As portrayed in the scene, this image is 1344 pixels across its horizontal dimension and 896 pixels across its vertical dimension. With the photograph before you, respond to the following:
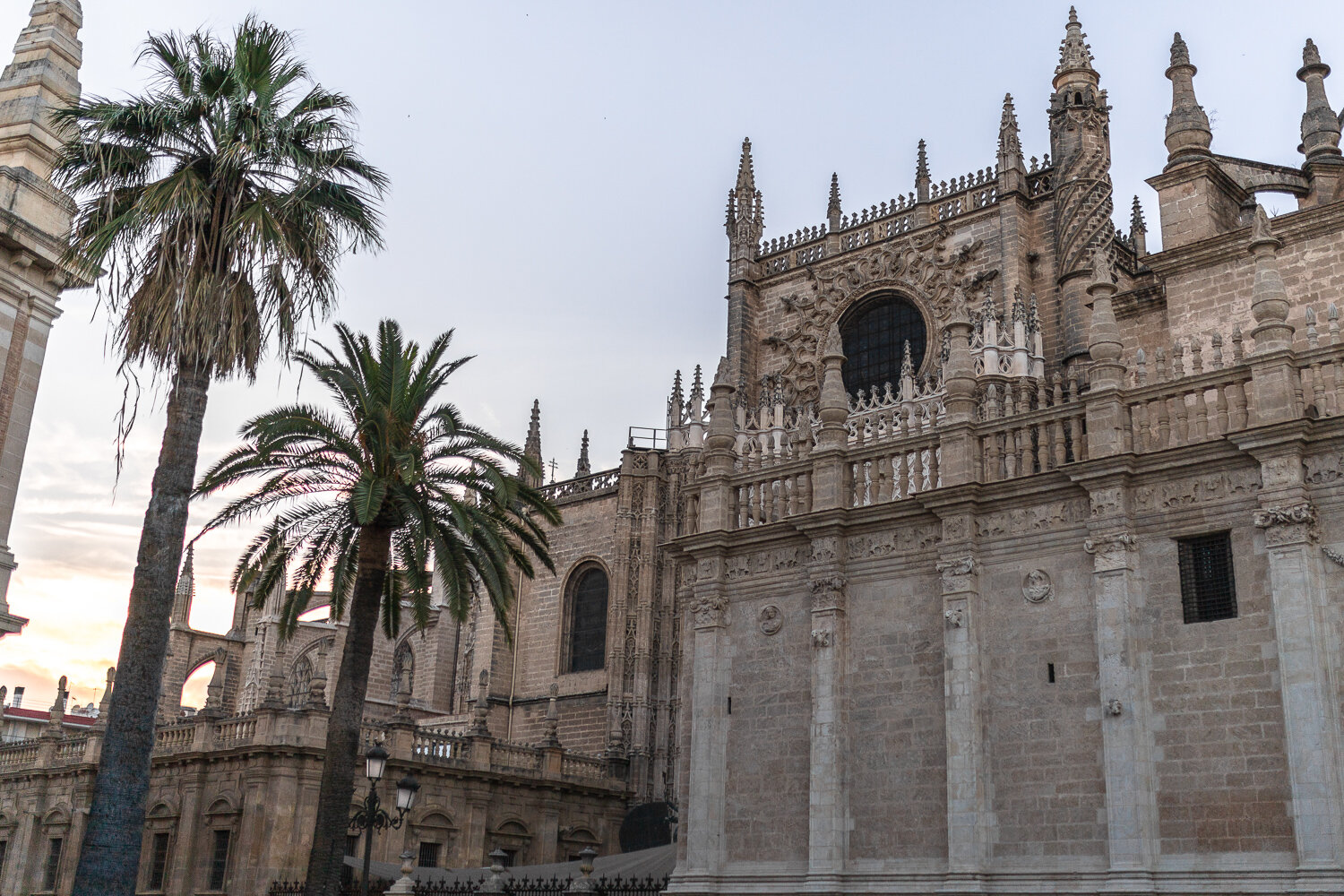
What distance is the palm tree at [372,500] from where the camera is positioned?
62.6ft

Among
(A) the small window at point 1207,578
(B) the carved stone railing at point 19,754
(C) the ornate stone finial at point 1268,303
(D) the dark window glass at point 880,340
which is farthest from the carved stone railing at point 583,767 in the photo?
(C) the ornate stone finial at point 1268,303

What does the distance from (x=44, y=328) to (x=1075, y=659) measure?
14090 mm

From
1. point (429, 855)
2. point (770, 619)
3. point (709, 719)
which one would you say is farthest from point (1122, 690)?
point (429, 855)

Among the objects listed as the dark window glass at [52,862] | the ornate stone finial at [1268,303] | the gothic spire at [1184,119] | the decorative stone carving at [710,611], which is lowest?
the dark window glass at [52,862]

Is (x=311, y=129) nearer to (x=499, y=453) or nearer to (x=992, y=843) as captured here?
(x=499, y=453)

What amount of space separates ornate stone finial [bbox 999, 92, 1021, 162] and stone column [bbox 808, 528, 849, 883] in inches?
764

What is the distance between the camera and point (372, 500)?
18469 millimetres

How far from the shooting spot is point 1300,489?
14305 mm

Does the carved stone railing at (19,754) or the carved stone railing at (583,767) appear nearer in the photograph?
the carved stone railing at (583,767)

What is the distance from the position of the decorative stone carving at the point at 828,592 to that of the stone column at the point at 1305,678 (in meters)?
5.54

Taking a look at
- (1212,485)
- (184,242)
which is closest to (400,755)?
(184,242)

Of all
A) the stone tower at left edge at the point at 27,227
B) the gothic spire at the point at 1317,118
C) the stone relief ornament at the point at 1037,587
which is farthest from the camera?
the gothic spire at the point at 1317,118

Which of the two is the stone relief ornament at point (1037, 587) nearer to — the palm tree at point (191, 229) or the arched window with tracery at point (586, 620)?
the palm tree at point (191, 229)

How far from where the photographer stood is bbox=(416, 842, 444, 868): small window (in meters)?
29.7
